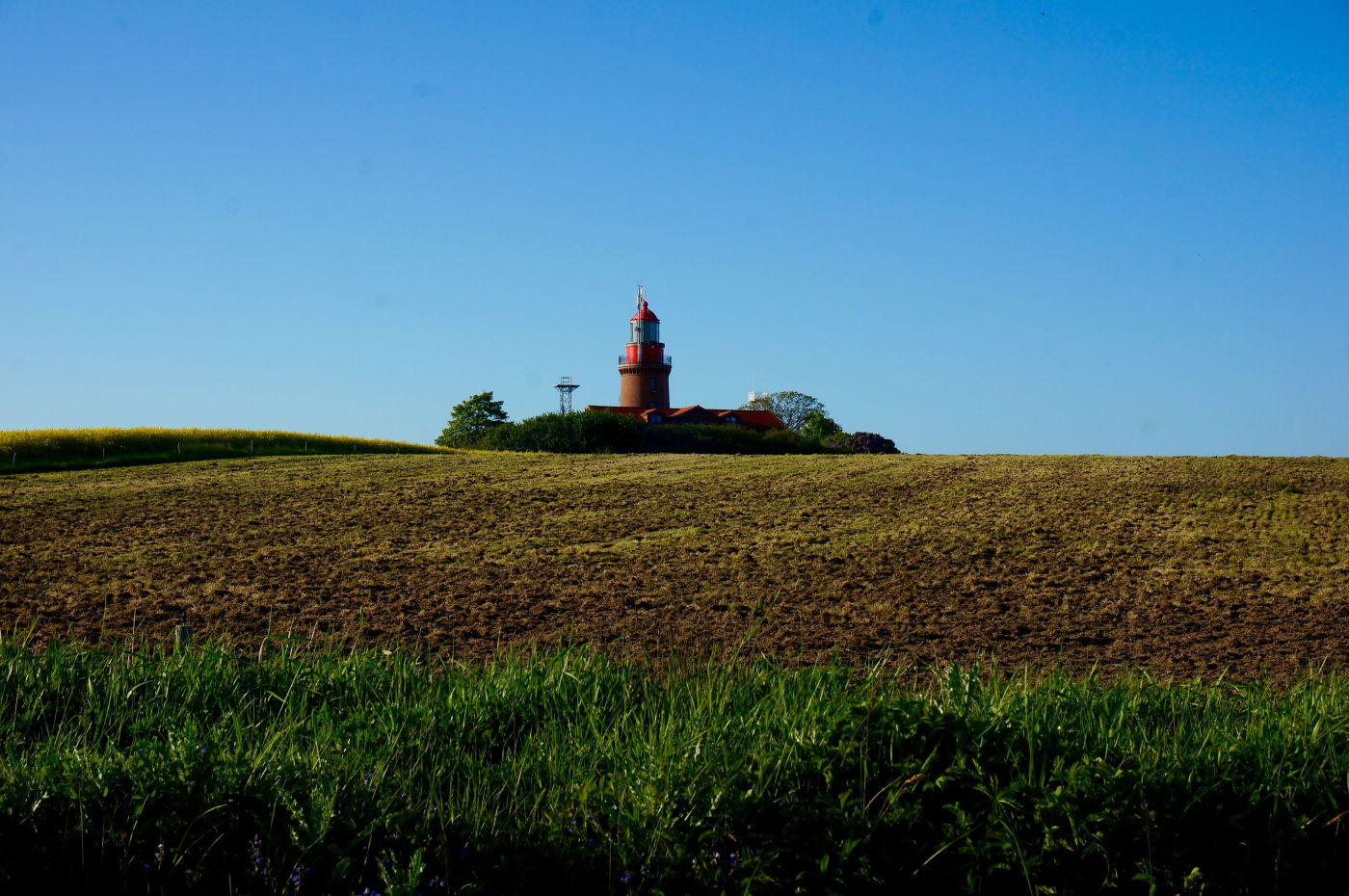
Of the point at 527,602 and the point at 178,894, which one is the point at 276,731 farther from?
the point at 527,602

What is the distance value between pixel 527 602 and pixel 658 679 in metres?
3.18

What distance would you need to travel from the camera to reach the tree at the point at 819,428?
173 ft

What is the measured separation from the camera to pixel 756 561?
942cm

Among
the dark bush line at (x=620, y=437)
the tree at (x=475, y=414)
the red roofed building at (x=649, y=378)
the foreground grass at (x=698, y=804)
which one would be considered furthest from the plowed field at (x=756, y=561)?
the red roofed building at (x=649, y=378)

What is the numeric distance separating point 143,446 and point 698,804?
81.4 feet

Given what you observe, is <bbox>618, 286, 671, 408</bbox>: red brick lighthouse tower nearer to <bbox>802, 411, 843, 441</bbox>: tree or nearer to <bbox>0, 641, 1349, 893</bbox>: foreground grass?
<bbox>802, 411, 843, 441</bbox>: tree

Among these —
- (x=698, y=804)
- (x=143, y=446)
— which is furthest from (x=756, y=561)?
(x=143, y=446)

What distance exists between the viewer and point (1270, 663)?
6.72 metres

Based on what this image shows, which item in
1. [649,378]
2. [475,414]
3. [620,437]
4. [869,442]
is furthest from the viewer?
[649,378]

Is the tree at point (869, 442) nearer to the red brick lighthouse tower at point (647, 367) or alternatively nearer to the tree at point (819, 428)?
the tree at point (819, 428)

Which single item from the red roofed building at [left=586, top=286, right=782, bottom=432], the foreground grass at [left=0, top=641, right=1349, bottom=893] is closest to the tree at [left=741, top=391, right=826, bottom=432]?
the red roofed building at [left=586, top=286, right=782, bottom=432]

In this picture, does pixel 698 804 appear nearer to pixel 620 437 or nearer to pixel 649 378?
pixel 620 437

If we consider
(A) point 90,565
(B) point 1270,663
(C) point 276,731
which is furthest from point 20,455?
(B) point 1270,663

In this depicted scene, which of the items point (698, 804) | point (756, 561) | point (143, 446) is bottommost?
point (698, 804)
